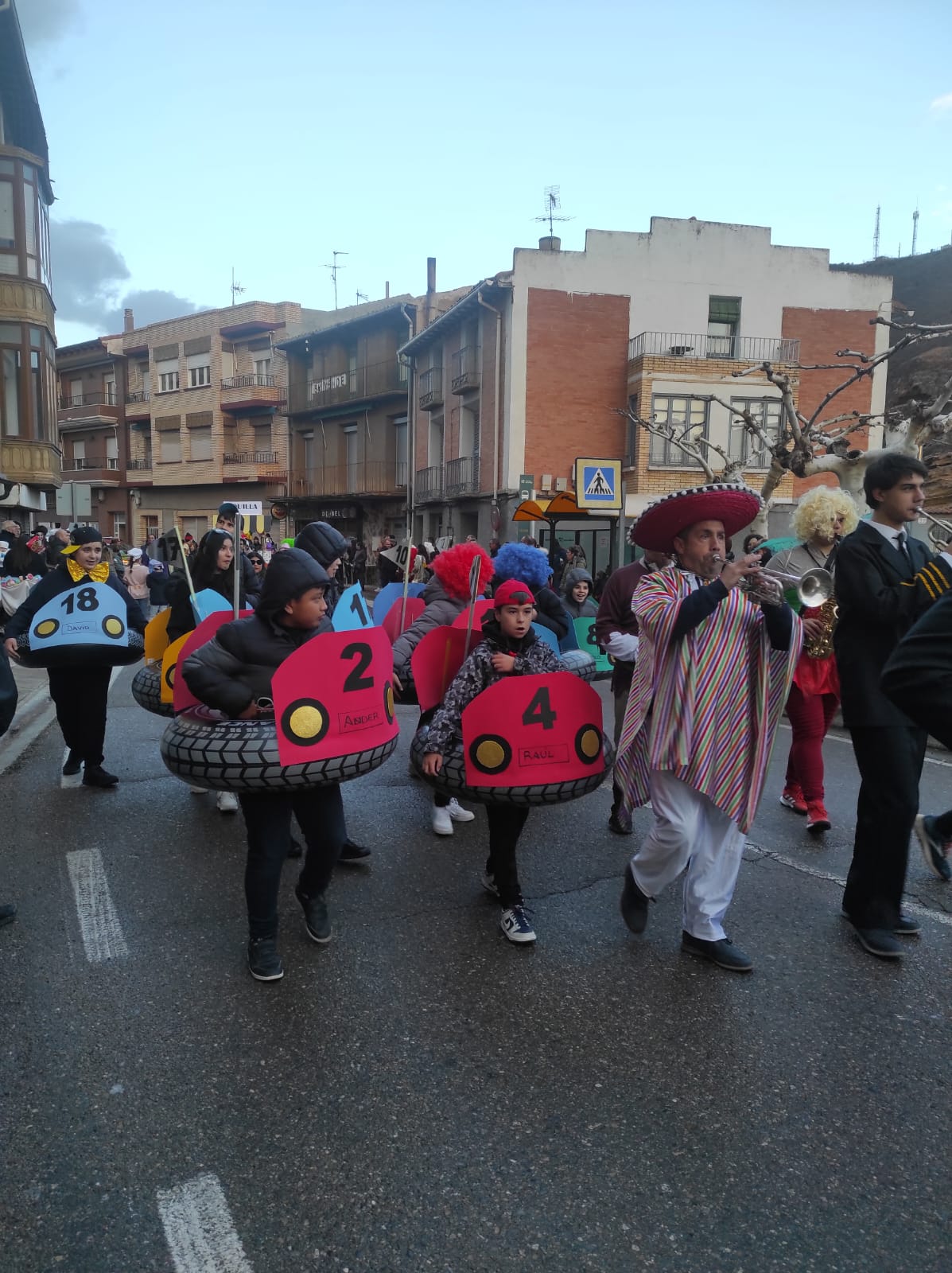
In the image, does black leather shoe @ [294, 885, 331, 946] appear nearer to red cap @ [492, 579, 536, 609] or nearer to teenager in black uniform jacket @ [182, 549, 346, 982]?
teenager in black uniform jacket @ [182, 549, 346, 982]

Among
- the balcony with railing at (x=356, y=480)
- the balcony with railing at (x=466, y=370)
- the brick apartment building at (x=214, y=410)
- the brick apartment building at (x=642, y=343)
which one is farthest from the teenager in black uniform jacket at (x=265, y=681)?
the brick apartment building at (x=214, y=410)

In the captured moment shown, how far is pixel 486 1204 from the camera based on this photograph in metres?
2.35

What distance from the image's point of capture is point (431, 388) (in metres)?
38.8

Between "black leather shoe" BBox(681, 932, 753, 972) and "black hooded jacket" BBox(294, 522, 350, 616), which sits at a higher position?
"black hooded jacket" BBox(294, 522, 350, 616)

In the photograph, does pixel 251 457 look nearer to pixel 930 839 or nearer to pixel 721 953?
pixel 721 953

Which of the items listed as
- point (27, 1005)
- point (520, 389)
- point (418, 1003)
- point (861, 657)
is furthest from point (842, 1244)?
point (520, 389)

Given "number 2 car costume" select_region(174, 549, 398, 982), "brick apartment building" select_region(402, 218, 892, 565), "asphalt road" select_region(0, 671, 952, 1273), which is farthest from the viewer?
"brick apartment building" select_region(402, 218, 892, 565)

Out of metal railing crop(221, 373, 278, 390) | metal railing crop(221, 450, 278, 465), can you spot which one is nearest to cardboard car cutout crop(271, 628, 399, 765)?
metal railing crop(221, 450, 278, 465)

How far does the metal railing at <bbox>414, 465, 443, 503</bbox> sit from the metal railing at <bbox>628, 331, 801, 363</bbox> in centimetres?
969

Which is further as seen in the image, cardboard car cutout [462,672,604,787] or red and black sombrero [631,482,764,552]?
cardboard car cutout [462,672,604,787]

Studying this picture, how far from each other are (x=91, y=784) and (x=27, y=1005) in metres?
3.37

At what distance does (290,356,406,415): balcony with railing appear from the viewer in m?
43.1

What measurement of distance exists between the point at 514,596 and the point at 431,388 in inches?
1431

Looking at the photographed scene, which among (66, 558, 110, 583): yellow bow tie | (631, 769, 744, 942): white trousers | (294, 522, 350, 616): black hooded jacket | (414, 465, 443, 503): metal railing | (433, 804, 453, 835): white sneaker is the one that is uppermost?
(414, 465, 443, 503): metal railing
